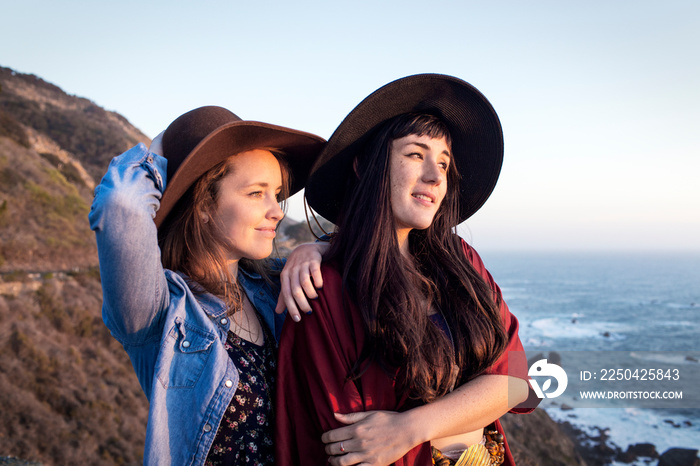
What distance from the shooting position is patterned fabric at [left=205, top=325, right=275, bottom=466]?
6.32 feet

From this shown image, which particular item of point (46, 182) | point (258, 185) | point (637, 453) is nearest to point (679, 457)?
point (637, 453)

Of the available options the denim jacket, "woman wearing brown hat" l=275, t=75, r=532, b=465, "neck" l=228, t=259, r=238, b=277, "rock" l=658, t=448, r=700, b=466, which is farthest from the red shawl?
"rock" l=658, t=448, r=700, b=466

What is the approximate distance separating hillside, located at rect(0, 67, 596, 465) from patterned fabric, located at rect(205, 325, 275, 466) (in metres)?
2.29

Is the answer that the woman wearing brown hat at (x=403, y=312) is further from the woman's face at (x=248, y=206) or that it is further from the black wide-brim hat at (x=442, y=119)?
the woman's face at (x=248, y=206)

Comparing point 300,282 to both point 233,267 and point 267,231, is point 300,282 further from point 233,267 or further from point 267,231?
point 233,267

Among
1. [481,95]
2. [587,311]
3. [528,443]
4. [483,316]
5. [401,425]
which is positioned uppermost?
[481,95]

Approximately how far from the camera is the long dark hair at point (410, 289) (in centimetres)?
196

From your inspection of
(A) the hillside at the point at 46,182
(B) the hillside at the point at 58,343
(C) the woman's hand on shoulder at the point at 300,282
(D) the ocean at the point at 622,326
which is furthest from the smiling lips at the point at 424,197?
(D) the ocean at the point at 622,326

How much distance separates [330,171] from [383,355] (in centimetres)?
110

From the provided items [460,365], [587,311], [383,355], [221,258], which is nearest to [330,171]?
[221,258]

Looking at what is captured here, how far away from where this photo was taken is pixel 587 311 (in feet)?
192

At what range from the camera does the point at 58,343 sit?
11.1 metres

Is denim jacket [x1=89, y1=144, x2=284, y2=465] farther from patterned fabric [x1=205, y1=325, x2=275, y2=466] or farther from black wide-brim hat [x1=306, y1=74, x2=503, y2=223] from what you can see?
black wide-brim hat [x1=306, y1=74, x2=503, y2=223]

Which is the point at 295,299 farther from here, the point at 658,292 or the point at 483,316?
the point at 658,292
